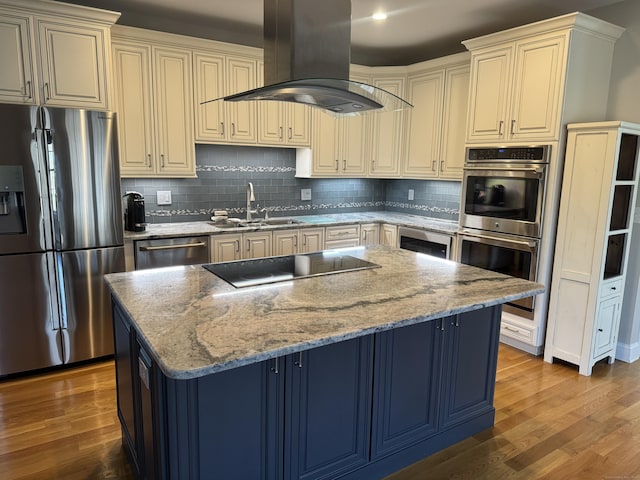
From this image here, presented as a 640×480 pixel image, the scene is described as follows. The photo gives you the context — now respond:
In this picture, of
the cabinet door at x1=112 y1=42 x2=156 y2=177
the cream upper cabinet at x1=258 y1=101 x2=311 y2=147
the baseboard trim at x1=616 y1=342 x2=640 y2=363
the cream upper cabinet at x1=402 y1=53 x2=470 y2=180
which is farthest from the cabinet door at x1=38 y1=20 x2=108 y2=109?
Result: the baseboard trim at x1=616 y1=342 x2=640 y2=363

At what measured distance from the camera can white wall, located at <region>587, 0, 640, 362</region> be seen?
3.32 metres

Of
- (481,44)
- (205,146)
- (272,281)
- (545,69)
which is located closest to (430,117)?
(481,44)

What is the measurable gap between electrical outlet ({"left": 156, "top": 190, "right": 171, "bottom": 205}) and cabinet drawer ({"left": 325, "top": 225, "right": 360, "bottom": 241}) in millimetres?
1507

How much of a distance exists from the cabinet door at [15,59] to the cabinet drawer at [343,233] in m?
2.63

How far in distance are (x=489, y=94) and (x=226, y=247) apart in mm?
2546

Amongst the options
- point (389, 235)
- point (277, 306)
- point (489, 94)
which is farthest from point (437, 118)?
point (277, 306)

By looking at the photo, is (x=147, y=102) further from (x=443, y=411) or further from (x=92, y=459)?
(x=443, y=411)

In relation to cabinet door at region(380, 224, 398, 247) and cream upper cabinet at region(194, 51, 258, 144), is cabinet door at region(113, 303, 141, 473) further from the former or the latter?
cabinet door at region(380, 224, 398, 247)

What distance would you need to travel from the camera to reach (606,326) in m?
3.32

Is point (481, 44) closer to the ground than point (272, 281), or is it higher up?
higher up

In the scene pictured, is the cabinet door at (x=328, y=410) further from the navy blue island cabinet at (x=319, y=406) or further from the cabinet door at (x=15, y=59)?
the cabinet door at (x=15, y=59)

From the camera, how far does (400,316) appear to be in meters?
1.73

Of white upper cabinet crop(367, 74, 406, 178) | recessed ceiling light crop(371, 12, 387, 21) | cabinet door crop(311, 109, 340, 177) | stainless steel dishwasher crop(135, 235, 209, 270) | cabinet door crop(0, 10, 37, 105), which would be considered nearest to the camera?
cabinet door crop(0, 10, 37, 105)

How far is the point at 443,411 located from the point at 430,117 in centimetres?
306
